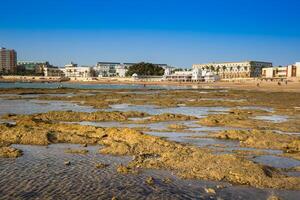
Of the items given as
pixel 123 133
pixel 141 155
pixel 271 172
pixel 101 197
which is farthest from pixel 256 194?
pixel 123 133

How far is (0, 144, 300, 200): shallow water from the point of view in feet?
26.2

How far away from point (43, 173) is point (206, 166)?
464cm

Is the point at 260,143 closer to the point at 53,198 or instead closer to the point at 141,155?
the point at 141,155

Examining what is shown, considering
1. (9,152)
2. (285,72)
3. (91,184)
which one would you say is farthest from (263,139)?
(285,72)

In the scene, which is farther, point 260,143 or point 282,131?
point 282,131

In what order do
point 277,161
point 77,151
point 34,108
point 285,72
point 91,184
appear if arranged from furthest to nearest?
point 285,72
point 34,108
point 77,151
point 277,161
point 91,184

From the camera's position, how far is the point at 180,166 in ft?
33.8

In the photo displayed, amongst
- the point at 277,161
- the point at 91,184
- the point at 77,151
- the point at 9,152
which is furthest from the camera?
the point at 77,151

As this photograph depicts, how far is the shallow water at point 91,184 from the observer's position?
7.98 meters

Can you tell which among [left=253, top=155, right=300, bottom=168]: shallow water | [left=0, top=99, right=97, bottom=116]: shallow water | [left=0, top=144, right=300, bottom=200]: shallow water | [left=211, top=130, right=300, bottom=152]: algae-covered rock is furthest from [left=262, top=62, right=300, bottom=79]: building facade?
[left=0, top=144, right=300, bottom=200]: shallow water

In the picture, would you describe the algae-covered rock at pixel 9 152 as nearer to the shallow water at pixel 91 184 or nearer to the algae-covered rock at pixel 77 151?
the shallow water at pixel 91 184

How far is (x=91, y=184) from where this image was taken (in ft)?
28.6

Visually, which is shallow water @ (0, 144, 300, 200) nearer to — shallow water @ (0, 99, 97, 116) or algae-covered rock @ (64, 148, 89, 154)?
algae-covered rock @ (64, 148, 89, 154)

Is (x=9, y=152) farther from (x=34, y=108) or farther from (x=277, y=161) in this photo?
(x=34, y=108)
